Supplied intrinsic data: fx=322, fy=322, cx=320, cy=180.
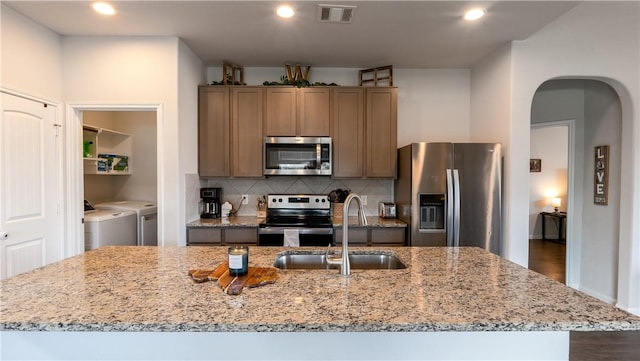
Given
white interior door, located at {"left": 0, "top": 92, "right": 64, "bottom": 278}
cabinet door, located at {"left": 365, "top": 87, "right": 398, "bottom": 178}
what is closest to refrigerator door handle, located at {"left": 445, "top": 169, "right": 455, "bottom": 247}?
cabinet door, located at {"left": 365, "top": 87, "right": 398, "bottom": 178}

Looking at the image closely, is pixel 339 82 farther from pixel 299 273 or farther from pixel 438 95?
pixel 299 273

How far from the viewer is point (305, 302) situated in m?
1.17

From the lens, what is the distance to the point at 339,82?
3.94 metres

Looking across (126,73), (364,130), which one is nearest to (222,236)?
(126,73)

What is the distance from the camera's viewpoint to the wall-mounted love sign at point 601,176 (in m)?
3.45

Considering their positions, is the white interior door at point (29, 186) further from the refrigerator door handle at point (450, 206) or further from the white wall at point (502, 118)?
the white wall at point (502, 118)

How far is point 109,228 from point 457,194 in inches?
140

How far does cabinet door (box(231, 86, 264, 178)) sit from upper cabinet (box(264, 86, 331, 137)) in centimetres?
11

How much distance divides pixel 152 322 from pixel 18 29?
2897 mm

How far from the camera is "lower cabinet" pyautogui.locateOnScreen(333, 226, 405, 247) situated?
10.9ft

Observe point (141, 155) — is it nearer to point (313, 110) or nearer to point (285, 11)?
point (313, 110)

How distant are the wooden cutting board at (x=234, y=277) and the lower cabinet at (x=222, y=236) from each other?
69.1 inches

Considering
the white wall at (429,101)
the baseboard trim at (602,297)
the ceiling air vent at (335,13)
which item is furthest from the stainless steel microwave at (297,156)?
the baseboard trim at (602,297)

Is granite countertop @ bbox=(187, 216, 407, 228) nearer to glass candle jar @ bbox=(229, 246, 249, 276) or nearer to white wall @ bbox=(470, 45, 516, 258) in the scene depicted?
white wall @ bbox=(470, 45, 516, 258)
